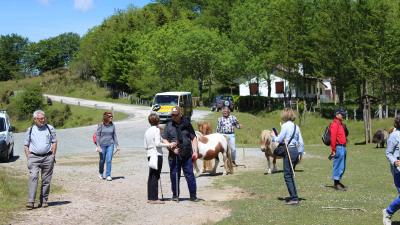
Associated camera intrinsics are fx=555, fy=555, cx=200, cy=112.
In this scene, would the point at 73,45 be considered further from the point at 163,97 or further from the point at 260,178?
the point at 260,178

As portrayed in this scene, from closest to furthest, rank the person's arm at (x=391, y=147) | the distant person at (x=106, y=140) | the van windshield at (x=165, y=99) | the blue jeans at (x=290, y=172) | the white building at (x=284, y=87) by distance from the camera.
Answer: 1. the person's arm at (x=391, y=147)
2. the blue jeans at (x=290, y=172)
3. the distant person at (x=106, y=140)
4. the van windshield at (x=165, y=99)
5. the white building at (x=284, y=87)

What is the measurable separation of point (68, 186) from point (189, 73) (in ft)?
186

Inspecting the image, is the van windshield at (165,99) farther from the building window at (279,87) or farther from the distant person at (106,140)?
the building window at (279,87)

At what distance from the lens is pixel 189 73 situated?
70875 mm

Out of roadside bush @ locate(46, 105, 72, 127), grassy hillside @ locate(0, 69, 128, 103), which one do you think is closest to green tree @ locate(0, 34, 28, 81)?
grassy hillside @ locate(0, 69, 128, 103)

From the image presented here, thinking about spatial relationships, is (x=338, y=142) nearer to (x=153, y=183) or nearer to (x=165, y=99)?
(x=153, y=183)

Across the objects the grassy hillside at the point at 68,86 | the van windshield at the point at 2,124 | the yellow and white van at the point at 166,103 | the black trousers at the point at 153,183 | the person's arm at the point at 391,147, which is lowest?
the black trousers at the point at 153,183

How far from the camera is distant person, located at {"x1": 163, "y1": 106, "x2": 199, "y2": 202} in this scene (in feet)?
38.2

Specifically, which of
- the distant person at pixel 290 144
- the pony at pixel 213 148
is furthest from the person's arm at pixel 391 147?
the pony at pixel 213 148

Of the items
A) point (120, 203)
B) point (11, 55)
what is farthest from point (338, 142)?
point (11, 55)

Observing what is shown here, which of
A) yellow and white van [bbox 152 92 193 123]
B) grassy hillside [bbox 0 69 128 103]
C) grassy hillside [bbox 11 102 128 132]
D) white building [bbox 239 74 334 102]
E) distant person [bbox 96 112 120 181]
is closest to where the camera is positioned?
distant person [bbox 96 112 120 181]

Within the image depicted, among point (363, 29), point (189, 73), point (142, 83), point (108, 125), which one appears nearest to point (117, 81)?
point (142, 83)

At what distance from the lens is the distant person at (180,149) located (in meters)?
11.7

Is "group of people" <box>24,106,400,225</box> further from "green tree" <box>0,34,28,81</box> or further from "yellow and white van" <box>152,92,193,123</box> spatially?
"green tree" <box>0,34,28,81</box>
